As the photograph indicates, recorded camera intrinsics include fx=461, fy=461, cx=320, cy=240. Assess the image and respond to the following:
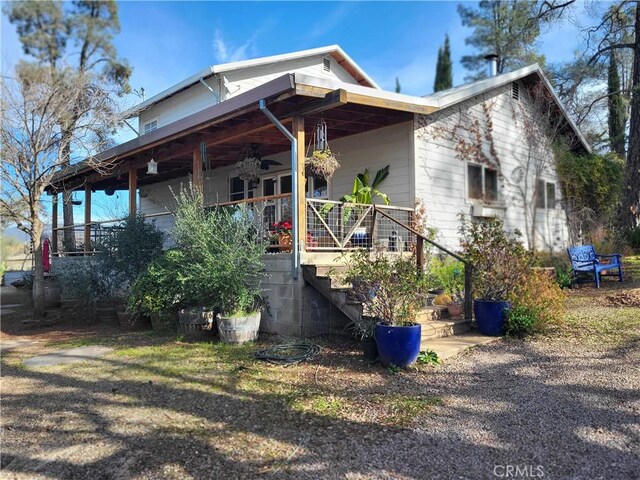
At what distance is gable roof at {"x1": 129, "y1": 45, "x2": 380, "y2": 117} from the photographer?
12.7m

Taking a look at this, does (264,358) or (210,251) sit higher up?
(210,251)

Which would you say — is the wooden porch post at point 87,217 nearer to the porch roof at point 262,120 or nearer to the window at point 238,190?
the porch roof at point 262,120

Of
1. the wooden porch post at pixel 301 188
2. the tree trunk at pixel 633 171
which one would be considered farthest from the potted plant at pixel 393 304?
the tree trunk at pixel 633 171

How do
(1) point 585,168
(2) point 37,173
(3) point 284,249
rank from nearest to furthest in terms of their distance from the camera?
1. (3) point 284,249
2. (2) point 37,173
3. (1) point 585,168

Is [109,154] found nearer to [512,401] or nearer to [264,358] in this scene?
[264,358]

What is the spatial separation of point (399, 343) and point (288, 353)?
147 centimetres

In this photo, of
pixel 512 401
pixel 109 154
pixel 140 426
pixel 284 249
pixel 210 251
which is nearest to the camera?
pixel 140 426

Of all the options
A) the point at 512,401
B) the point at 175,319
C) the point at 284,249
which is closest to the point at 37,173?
the point at 175,319

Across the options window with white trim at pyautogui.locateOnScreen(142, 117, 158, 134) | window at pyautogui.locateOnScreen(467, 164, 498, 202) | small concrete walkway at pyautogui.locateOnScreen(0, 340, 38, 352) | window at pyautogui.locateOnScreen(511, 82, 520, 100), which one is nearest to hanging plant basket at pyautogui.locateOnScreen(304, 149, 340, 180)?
window at pyautogui.locateOnScreen(467, 164, 498, 202)

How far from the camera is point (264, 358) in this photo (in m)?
5.31

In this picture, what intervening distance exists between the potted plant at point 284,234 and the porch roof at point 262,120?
1.63 meters

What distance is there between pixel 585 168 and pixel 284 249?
1035 centimetres

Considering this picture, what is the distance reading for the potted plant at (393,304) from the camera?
15.4 ft

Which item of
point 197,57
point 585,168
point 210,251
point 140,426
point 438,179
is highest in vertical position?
point 197,57
